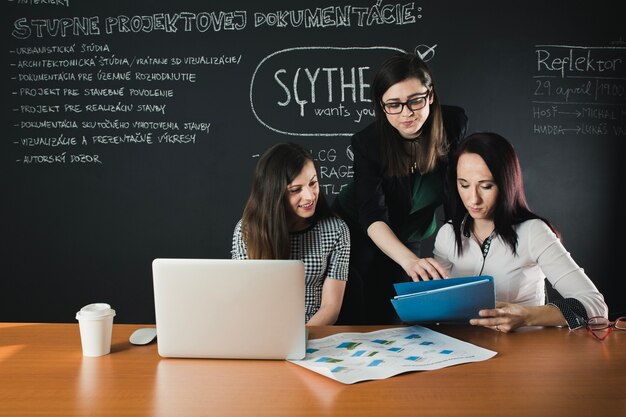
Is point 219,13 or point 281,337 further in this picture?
point 219,13

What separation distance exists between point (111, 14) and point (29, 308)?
1.72 metres

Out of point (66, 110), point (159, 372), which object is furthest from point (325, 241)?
point (66, 110)

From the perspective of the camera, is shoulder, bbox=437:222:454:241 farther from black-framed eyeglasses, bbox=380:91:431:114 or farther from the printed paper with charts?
the printed paper with charts

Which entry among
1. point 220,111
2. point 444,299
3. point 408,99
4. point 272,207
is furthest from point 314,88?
point 444,299

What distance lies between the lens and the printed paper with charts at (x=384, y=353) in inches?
55.1

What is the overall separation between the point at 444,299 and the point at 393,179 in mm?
925

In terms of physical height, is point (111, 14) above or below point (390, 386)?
above

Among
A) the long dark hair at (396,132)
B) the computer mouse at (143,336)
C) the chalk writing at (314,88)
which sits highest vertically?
the chalk writing at (314,88)

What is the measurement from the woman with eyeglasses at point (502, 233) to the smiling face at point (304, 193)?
47 centimetres

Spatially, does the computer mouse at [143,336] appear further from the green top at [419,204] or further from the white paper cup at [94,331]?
the green top at [419,204]

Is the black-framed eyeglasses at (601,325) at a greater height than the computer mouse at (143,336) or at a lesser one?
lesser

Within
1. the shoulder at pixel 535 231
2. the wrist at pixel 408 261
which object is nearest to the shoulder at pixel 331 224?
the wrist at pixel 408 261

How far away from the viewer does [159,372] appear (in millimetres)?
1424

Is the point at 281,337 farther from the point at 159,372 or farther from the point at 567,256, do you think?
the point at 567,256
